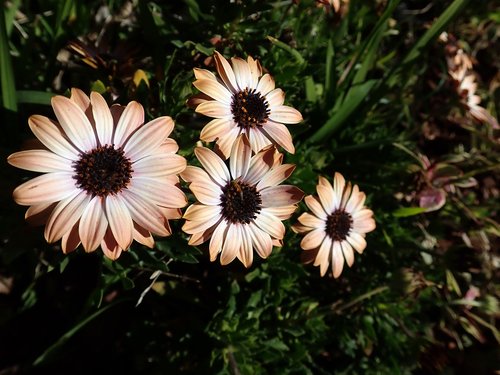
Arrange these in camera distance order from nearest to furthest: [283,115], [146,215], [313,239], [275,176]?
[146,215]
[275,176]
[283,115]
[313,239]

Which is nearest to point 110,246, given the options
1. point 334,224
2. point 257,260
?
point 257,260

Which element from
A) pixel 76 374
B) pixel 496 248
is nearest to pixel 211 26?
pixel 76 374

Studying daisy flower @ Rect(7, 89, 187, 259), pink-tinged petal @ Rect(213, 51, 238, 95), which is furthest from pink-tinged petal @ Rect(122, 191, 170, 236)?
pink-tinged petal @ Rect(213, 51, 238, 95)

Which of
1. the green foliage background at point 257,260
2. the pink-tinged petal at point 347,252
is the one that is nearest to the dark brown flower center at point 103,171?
the green foliage background at point 257,260

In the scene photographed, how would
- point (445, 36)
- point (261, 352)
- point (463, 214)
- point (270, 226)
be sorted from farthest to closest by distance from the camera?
point (445, 36) < point (463, 214) < point (261, 352) < point (270, 226)

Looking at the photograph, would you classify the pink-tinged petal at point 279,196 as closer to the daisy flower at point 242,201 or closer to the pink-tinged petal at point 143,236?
the daisy flower at point 242,201

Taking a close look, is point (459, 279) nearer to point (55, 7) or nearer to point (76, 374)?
point (76, 374)

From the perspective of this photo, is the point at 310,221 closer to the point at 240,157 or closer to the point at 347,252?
the point at 347,252
